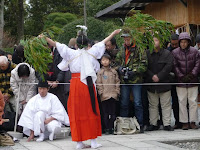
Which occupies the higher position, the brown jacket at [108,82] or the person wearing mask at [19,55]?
the person wearing mask at [19,55]

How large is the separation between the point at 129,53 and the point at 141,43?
0.68 metres

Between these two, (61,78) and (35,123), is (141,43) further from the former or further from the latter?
(35,123)

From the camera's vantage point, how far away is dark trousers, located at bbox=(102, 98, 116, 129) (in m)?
9.61

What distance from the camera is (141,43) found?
29.9 ft

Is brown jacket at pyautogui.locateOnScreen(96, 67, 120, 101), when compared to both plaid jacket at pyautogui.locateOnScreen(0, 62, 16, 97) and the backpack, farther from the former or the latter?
plaid jacket at pyautogui.locateOnScreen(0, 62, 16, 97)

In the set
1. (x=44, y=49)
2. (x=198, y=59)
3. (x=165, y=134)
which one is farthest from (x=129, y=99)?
(x=44, y=49)

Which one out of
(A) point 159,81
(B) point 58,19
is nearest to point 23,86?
(A) point 159,81

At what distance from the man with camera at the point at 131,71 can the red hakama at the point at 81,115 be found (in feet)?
6.23

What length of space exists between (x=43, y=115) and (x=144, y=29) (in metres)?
2.77

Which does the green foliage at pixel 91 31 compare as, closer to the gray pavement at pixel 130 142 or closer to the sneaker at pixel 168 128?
the sneaker at pixel 168 128

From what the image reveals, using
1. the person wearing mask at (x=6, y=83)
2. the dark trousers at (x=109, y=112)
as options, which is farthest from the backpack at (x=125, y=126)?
the person wearing mask at (x=6, y=83)

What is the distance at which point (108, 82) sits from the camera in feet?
31.7

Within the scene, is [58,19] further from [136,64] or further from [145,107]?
[136,64]

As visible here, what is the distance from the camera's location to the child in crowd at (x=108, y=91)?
961cm
